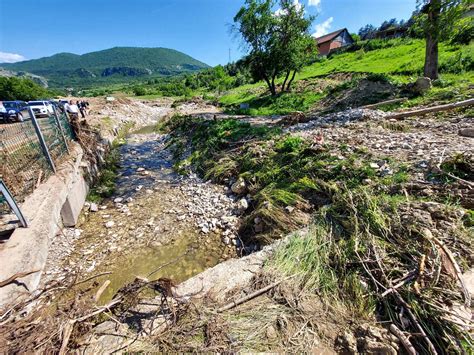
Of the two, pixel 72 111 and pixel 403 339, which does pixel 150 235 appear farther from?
pixel 72 111

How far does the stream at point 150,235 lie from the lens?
389 centimetres

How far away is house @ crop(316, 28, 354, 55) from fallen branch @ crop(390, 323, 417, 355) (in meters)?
53.9

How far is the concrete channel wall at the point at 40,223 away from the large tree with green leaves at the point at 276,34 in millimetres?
15980

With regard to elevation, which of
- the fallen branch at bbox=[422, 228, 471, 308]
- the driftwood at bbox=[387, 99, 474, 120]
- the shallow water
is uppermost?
the driftwood at bbox=[387, 99, 474, 120]

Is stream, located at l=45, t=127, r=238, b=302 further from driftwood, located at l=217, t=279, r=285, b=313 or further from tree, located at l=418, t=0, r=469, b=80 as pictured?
tree, located at l=418, t=0, r=469, b=80

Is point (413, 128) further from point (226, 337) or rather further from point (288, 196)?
point (226, 337)

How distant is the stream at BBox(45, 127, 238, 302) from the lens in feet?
12.8

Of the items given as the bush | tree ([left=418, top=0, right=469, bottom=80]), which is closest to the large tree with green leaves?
tree ([left=418, top=0, right=469, bottom=80])

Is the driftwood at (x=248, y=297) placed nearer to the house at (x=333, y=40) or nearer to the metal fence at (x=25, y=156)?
the metal fence at (x=25, y=156)

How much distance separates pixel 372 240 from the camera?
9.36 ft

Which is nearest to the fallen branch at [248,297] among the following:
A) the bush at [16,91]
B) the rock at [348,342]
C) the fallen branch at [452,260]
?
the rock at [348,342]

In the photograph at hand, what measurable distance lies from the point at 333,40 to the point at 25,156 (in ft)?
186

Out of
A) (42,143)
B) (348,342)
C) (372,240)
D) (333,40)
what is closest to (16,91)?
(42,143)

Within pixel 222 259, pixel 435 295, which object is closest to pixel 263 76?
pixel 222 259
